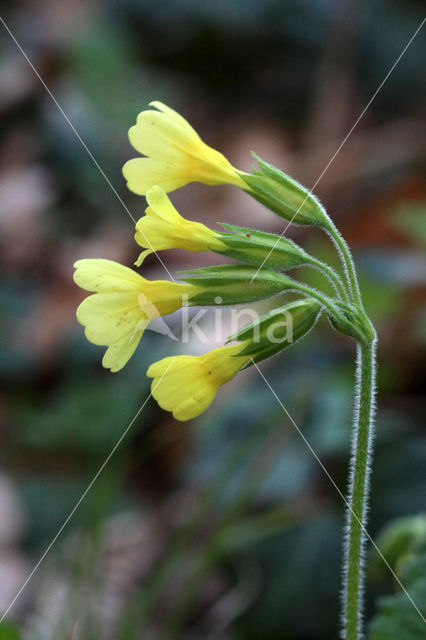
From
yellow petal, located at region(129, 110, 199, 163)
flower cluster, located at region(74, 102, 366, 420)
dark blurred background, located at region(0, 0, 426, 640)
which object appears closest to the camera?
flower cluster, located at region(74, 102, 366, 420)

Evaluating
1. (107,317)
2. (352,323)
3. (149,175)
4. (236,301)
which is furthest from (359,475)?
(149,175)

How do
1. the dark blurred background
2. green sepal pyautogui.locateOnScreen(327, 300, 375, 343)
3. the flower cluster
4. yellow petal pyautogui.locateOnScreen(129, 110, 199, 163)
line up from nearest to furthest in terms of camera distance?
green sepal pyautogui.locateOnScreen(327, 300, 375, 343), the flower cluster, yellow petal pyautogui.locateOnScreen(129, 110, 199, 163), the dark blurred background

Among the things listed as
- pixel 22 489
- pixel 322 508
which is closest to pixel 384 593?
pixel 322 508

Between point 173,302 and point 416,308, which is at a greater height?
point 173,302

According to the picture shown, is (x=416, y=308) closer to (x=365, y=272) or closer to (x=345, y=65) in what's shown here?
(x=365, y=272)

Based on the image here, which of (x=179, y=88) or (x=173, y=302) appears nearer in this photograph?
(x=173, y=302)

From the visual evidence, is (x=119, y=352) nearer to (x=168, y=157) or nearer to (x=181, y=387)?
(x=181, y=387)

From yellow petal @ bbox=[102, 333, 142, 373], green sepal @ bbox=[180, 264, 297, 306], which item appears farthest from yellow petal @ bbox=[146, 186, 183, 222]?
yellow petal @ bbox=[102, 333, 142, 373]

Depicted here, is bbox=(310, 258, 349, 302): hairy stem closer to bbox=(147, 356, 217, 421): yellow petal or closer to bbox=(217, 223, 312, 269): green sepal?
bbox=(217, 223, 312, 269): green sepal
